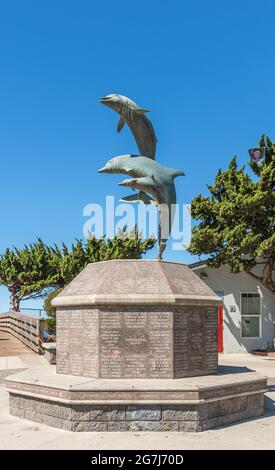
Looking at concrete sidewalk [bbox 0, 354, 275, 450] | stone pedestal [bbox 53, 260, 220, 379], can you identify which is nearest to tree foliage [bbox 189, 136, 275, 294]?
stone pedestal [bbox 53, 260, 220, 379]

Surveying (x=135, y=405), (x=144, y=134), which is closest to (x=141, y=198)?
(x=144, y=134)

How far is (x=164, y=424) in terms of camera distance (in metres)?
7.93

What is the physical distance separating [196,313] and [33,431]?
3.39 metres

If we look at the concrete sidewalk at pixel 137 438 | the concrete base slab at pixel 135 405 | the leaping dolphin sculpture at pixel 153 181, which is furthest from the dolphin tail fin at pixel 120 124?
the concrete sidewalk at pixel 137 438

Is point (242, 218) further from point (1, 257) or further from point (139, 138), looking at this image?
point (1, 257)

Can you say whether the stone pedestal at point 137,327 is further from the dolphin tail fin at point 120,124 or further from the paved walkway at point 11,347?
the paved walkway at point 11,347

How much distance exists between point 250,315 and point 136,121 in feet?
45.4

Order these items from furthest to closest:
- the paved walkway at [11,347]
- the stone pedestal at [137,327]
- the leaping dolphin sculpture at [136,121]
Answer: the paved walkway at [11,347] → the leaping dolphin sculpture at [136,121] → the stone pedestal at [137,327]

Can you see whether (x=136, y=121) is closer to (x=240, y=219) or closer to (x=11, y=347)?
(x=240, y=219)

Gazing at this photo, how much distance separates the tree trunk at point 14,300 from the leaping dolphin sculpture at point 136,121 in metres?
32.8

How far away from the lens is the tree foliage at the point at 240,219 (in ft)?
65.0

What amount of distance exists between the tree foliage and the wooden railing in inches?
265

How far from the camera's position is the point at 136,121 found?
1094cm
